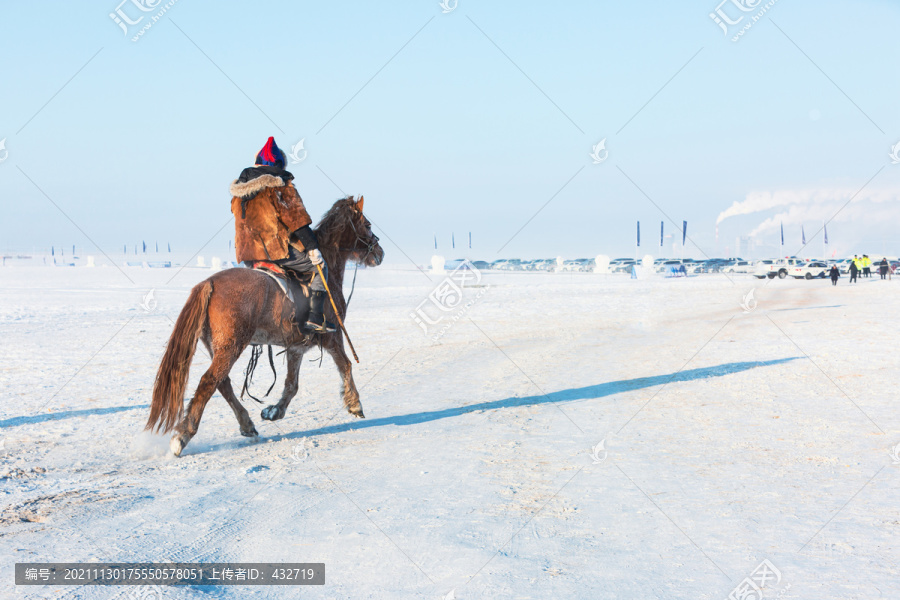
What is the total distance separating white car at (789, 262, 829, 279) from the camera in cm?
5059

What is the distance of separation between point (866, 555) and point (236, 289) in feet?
15.7

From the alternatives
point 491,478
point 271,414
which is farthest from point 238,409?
point 491,478

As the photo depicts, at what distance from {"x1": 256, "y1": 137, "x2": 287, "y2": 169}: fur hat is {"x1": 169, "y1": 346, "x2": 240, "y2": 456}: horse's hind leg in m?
1.89

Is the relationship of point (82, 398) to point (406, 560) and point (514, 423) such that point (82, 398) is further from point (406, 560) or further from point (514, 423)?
point (406, 560)

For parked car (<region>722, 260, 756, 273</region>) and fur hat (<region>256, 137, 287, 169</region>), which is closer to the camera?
fur hat (<region>256, 137, 287, 169</region>)

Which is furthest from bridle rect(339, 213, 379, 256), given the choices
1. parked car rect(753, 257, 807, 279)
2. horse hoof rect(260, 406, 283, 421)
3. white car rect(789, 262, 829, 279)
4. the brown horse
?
parked car rect(753, 257, 807, 279)

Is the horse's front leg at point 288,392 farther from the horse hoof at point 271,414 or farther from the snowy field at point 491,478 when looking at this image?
the snowy field at point 491,478

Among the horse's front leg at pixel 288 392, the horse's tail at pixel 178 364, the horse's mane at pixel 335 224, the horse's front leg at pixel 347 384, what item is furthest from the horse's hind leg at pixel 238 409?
the horse's mane at pixel 335 224

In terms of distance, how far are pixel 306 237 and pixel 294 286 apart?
0.48 metres

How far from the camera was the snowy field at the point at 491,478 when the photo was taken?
11.1 ft

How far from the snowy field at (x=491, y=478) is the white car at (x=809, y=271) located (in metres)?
43.6

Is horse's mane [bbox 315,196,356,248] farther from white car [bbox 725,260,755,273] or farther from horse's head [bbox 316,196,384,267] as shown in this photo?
white car [bbox 725,260,755,273]

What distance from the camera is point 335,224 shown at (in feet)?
23.3

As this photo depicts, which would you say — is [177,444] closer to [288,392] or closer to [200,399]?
[200,399]
